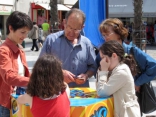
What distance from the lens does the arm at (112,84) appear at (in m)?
2.36

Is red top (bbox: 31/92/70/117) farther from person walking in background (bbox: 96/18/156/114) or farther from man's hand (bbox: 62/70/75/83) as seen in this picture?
person walking in background (bbox: 96/18/156/114)

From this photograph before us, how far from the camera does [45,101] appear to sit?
7.06ft

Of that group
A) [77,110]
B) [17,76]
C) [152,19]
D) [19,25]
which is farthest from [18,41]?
[152,19]

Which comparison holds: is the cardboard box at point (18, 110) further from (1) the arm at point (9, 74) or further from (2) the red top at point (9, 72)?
(1) the arm at point (9, 74)

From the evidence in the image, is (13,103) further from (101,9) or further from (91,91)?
(101,9)

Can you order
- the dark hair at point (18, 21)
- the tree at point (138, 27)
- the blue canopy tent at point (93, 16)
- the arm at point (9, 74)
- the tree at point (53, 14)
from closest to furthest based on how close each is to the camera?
the arm at point (9, 74), the dark hair at point (18, 21), the blue canopy tent at point (93, 16), the tree at point (138, 27), the tree at point (53, 14)

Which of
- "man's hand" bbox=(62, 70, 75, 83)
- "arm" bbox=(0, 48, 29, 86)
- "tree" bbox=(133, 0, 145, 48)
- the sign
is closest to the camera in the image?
"arm" bbox=(0, 48, 29, 86)

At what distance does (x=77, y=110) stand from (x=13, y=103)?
56 cm

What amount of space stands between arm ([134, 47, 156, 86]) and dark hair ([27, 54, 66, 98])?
98 centimetres

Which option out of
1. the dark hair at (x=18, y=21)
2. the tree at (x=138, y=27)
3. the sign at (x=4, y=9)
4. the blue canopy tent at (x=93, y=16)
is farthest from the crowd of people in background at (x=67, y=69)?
the sign at (x=4, y=9)

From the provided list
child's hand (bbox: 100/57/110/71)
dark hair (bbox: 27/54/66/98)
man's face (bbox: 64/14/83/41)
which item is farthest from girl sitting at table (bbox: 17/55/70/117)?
man's face (bbox: 64/14/83/41)

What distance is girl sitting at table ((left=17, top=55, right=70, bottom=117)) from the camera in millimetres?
2129

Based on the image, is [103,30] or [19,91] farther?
[103,30]

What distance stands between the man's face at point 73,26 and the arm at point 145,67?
22.0 inches
